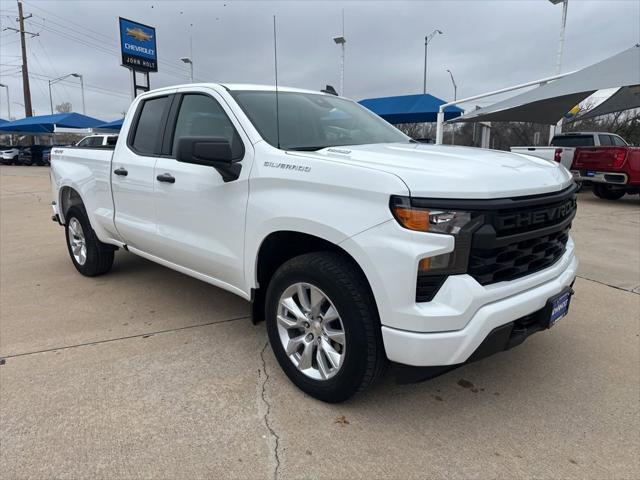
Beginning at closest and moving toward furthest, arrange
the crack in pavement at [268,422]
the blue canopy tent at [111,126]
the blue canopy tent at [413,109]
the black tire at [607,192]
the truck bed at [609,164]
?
the crack in pavement at [268,422] < the truck bed at [609,164] < the black tire at [607,192] < the blue canopy tent at [413,109] < the blue canopy tent at [111,126]

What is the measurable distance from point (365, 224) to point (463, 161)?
27.3 inches

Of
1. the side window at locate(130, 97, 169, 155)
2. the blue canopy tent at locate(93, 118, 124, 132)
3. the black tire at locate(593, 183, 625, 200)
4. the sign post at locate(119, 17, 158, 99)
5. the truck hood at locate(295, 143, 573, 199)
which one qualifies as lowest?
the black tire at locate(593, 183, 625, 200)

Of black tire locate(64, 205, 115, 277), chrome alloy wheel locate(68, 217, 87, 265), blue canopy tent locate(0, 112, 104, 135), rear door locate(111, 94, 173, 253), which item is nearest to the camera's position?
rear door locate(111, 94, 173, 253)

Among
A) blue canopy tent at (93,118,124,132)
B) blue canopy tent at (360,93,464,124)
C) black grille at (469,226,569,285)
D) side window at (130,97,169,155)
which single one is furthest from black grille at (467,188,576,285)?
blue canopy tent at (93,118,124,132)

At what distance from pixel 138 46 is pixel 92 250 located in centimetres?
2513

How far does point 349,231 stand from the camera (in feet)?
7.93

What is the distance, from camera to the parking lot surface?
7.65ft

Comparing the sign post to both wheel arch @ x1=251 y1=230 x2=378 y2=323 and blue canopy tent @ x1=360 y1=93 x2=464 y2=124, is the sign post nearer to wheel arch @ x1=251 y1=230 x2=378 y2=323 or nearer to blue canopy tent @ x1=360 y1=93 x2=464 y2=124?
blue canopy tent @ x1=360 y1=93 x2=464 y2=124

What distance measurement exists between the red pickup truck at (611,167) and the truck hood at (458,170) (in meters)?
10.7

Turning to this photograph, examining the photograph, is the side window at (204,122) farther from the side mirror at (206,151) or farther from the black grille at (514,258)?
the black grille at (514,258)

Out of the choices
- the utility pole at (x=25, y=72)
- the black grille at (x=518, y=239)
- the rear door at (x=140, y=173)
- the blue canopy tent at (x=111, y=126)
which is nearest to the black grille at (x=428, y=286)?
the black grille at (x=518, y=239)

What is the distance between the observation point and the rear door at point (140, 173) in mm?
3924

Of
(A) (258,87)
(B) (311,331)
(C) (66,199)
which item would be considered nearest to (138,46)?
(C) (66,199)

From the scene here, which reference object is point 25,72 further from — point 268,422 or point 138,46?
point 268,422
